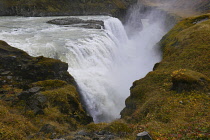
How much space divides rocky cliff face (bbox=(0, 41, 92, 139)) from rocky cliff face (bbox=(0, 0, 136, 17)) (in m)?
47.1

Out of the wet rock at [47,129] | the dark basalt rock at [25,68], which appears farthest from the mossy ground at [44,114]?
the dark basalt rock at [25,68]

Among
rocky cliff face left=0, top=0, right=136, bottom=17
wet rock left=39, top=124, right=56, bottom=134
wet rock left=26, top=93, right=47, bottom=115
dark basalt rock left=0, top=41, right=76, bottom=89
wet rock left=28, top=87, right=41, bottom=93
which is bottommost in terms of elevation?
wet rock left=39, top=124, right=56, bottom=134

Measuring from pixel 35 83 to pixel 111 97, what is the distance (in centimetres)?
1187

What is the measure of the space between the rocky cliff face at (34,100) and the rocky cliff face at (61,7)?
4709 centimetres

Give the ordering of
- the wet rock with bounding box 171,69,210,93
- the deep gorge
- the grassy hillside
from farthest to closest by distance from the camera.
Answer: the wet rock with bounding box 171,69,210,93 < the deep gorge < the grassy hillside

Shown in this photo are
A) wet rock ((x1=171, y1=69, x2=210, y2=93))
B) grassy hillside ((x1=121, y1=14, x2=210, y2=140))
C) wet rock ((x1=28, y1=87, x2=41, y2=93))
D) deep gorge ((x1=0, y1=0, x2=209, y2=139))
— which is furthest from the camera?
wet rock ((x1=171, y1=69, x2=210, y2=93))

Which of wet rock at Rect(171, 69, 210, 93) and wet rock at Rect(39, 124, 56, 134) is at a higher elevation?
wet rock at Rect(171, 69, 210, 93)

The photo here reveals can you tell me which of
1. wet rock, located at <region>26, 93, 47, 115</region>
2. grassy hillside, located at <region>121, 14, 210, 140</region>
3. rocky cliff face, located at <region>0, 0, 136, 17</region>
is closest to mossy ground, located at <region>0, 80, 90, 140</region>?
wet rock, located at <region>26, 93, 47, 115</region>

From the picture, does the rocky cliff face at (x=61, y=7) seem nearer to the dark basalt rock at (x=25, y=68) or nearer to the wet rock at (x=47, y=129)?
the dark basalt rock at (x=25, y=68)

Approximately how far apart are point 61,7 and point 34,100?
6680cm

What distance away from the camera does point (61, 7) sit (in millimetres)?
71750

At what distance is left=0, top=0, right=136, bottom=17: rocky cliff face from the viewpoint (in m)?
59.1

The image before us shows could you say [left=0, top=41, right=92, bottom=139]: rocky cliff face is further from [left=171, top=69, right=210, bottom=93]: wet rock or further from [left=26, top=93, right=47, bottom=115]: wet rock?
[left=171, top=69, right=210, bottom=93]: wet rock

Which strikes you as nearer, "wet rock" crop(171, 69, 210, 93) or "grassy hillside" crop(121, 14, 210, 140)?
"grassy hillside" crop(121, 14, 210, 140)
